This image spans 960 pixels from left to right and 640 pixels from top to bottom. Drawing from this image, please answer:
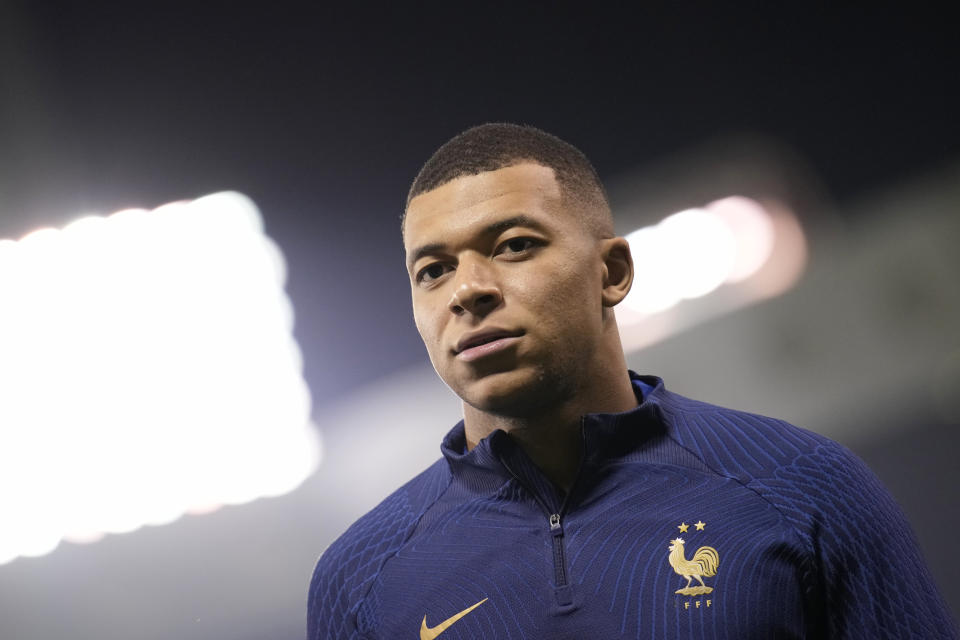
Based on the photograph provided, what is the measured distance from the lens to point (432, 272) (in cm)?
125

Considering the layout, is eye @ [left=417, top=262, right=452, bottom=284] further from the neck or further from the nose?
the neck

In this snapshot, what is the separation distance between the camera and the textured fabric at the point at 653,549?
1.01 m

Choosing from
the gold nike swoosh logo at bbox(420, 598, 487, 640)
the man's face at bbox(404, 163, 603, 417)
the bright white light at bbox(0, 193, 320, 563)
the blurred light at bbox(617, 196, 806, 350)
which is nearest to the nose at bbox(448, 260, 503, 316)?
the man's face at bbox(404, 163, 603, 417)

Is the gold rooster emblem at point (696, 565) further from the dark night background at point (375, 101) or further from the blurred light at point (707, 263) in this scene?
the dark night background at point (375, 101)

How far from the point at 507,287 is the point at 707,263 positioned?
971 millimetres

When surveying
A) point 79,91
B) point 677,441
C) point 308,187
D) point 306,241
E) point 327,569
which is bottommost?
point 327,569

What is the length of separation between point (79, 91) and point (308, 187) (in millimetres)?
643

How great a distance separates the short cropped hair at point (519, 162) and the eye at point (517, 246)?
0.12 meters

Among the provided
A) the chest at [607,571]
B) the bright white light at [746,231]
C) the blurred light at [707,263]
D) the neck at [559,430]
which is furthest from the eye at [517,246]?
the bright white light at [746,231]

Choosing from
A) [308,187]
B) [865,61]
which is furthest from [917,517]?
[308,187]

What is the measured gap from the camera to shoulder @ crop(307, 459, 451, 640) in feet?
4.09

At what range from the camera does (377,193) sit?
215 centimetres

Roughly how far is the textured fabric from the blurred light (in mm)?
673

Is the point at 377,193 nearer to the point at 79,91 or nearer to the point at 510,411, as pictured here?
the point at 79,91
